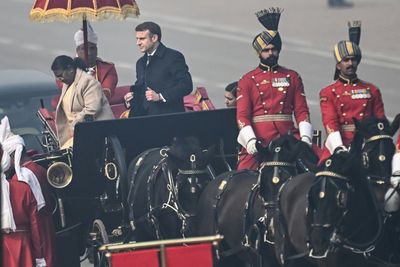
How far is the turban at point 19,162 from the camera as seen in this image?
16703mm

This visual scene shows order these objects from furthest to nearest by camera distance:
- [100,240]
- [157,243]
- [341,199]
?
[100,240], [157,243], [341,199]

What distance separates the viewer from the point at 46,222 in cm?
1706

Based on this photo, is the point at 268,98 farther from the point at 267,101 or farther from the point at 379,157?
the point at 379,157

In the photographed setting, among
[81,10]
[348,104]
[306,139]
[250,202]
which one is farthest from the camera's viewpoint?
[81,10]

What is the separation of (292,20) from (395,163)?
968 inches

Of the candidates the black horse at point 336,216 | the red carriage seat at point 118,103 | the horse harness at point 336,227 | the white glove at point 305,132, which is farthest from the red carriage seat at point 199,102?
the horse harness at point 336,227

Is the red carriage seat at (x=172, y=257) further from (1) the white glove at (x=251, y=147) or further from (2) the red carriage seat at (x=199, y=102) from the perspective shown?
(2) the red carriage seat at (x=199, y=102)

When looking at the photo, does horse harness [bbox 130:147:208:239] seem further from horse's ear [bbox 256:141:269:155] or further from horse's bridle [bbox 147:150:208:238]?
horse's ear [bbox 256:141:269:155]

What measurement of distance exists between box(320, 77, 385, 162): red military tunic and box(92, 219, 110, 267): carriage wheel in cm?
262

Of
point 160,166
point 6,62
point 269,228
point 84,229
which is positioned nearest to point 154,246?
point 269,228

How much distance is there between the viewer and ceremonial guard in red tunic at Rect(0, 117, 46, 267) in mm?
16625

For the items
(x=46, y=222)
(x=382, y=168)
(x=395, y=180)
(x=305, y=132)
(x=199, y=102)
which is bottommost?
(x=46, y=222)

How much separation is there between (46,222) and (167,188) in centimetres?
131

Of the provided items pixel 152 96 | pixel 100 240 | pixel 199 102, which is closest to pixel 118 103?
pixel 199 102
